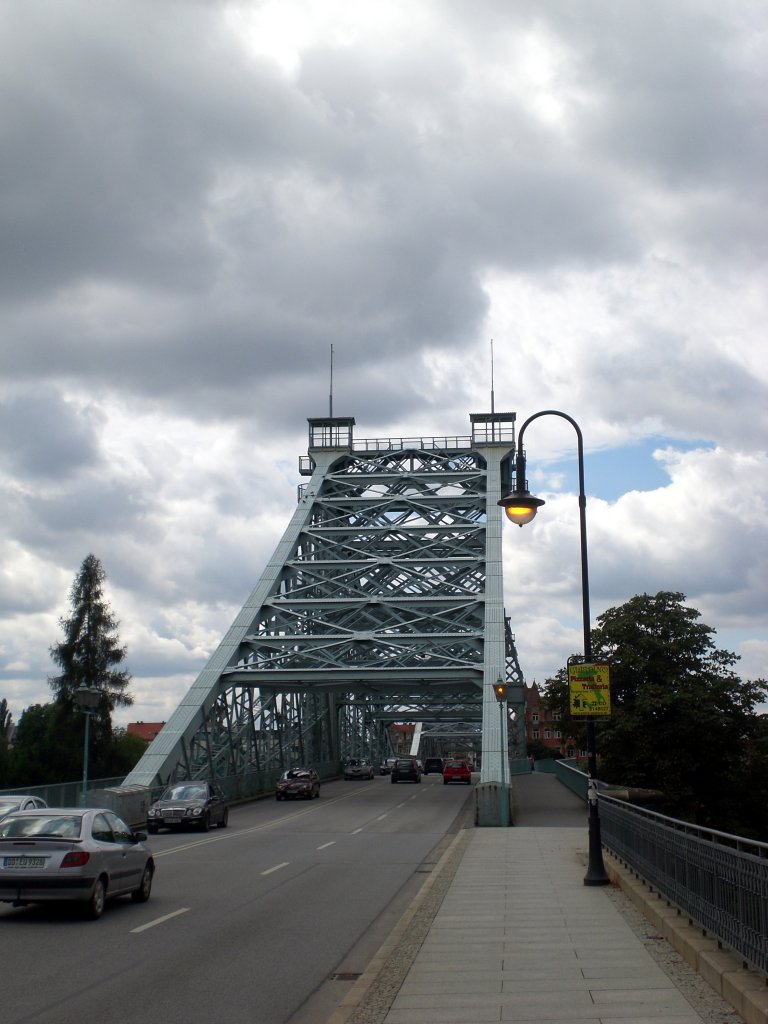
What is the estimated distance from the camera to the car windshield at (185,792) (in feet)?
101

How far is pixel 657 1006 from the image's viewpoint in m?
8.27

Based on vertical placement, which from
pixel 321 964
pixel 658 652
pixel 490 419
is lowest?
pixel 321 964

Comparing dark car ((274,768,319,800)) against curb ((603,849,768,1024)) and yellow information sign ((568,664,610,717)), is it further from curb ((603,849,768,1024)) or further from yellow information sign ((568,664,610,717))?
curb ((603,849,768,1024))

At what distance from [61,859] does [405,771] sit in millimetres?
52637

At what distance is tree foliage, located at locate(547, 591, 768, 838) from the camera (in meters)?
36.9

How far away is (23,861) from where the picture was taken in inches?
519

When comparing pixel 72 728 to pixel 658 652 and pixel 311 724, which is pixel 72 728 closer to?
pixel 311 724

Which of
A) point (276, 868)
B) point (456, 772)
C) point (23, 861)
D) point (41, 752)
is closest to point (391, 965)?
point (23, 861)

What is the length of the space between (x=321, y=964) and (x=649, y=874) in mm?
5071

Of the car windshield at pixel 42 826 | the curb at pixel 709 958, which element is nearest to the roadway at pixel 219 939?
the car windshield at pixel 42 826

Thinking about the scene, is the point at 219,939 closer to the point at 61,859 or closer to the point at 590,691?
the point at 61,859

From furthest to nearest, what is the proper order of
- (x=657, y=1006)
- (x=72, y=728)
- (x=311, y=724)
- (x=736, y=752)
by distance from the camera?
1. (x=72, y=728)
2. (x=311, y=724)
3. (x=736, y=752)
4. (x=657, y=1006)

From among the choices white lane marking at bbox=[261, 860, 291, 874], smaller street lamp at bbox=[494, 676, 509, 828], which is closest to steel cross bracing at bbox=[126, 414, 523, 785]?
smaller street lamp at bbox=[494, 676, 509, 828]

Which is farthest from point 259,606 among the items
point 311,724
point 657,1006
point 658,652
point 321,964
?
point 657,1006
